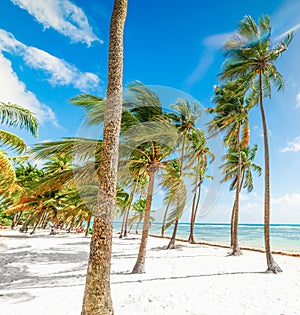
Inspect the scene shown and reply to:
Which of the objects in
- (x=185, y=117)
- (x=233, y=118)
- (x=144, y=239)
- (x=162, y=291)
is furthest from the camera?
(x=233, y=118)

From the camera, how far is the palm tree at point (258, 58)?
9469 millimetres

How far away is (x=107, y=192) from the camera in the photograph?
12.5 ft

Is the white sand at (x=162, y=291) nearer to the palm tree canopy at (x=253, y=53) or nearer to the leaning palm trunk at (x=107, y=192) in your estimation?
the leaning palm trunk at (x=107, y=192)

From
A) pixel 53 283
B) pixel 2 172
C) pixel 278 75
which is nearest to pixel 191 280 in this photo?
pixel 53 283

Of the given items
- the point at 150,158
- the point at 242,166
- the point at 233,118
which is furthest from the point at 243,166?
the point at 150,158

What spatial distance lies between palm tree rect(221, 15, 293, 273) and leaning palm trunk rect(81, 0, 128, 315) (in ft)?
24.1

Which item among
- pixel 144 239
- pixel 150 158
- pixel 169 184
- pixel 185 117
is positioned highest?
pixel 185 117

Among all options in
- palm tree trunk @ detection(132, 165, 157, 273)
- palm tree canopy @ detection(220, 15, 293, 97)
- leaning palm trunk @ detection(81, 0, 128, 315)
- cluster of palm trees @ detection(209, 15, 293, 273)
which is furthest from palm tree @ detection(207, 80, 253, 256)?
leaning palm trunk @ detection(81, 0, 128, 315)

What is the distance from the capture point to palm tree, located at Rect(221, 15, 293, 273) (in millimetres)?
9469

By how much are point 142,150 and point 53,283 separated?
4808 millimetres

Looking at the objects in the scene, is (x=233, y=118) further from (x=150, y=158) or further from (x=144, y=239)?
(x=144, y=239)

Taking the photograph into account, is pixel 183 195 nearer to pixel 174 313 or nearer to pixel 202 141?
pixel 174 313

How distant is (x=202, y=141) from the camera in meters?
11.4

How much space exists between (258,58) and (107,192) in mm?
9314
